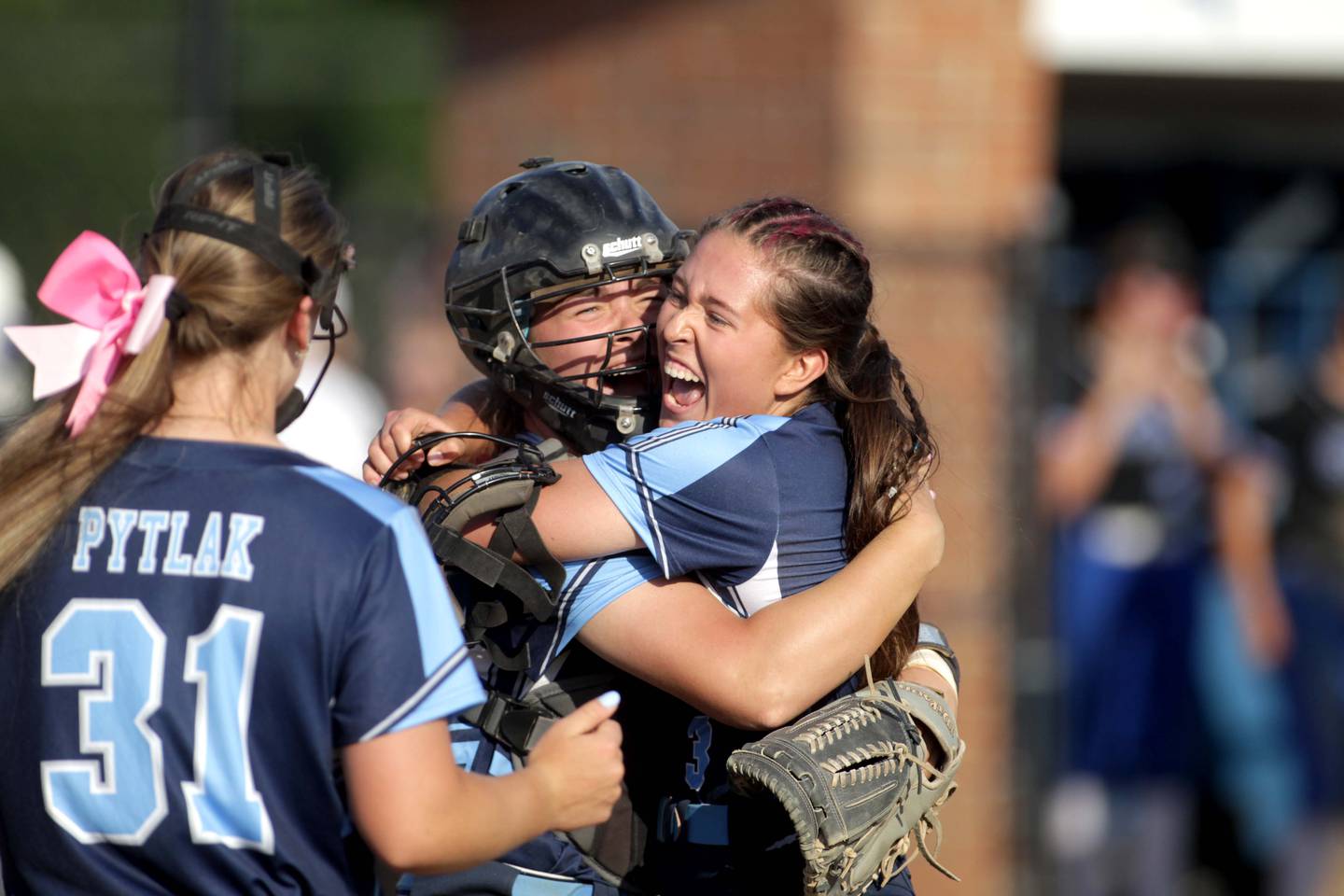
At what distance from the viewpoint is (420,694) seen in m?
2.16

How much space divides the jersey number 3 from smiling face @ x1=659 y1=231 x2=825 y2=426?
91 cm

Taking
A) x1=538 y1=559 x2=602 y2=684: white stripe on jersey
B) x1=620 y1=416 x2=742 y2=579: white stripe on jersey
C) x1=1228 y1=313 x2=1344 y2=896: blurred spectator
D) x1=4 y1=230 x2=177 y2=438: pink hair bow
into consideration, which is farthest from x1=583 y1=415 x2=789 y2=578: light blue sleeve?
x1=1228 y1=313 x2=1344 y2=896: blurred spectator

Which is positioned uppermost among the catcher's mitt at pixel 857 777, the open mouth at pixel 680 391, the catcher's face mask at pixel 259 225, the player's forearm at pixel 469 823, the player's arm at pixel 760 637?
the catcher's face mask at pixel 259 225

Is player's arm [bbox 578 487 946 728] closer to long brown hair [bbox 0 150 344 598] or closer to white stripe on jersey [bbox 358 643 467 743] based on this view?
white stripe on jersey [bbox 358 643 467 743]

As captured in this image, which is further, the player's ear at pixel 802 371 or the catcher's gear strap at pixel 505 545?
the player's ear at pixel 802 371

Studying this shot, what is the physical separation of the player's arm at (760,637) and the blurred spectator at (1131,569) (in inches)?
177

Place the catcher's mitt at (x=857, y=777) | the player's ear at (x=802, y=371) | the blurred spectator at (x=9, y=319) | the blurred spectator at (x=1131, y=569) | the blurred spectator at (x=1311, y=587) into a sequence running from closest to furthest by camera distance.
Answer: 1. the catcher's mitt at (x=857, y=777)
2. the player's ear at (x=802, y=371)
3. the blurred spectator at (x=9, y=319)
4. the blurred spectator at (x=1131, y=569)
5. the blurred spectator at (x=1311, y=587)

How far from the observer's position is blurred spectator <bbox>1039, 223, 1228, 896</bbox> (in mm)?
6938

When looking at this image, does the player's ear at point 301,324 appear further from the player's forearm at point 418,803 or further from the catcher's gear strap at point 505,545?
the player's forearm at point 418,803

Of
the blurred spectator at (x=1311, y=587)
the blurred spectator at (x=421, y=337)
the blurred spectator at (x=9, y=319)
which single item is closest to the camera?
the blurred spectator at (x=9, y=319)

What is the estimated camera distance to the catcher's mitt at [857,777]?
2.39 metres

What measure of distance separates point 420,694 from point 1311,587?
6.37 metres

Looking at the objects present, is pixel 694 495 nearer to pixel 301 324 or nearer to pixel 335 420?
pixel 301 324

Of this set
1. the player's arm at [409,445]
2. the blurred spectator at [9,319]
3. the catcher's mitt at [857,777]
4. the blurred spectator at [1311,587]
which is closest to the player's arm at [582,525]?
the player's arm at [409,445]
